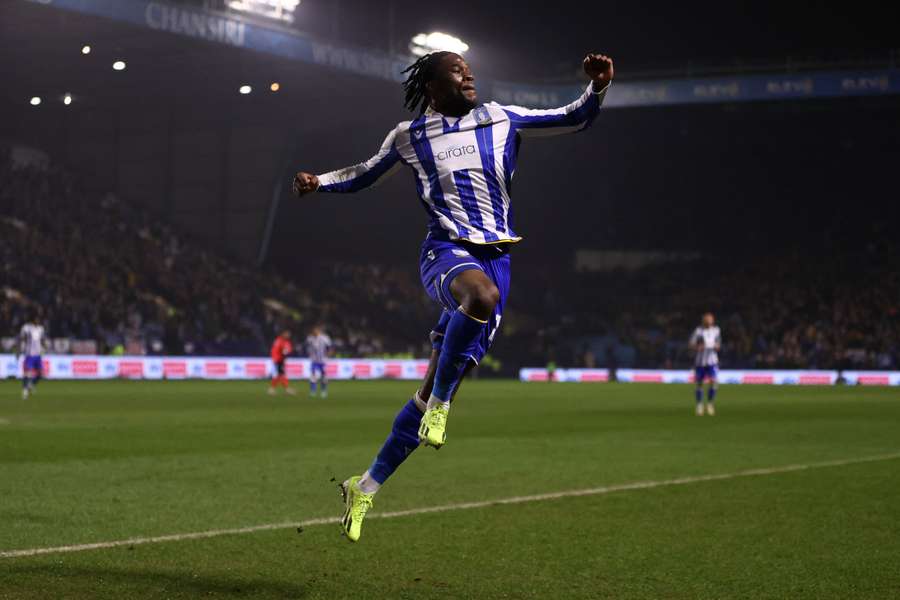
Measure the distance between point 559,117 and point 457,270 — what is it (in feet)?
3.67

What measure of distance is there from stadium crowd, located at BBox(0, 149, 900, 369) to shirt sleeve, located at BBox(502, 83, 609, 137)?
109ft

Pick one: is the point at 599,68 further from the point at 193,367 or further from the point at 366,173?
the point at 193,367

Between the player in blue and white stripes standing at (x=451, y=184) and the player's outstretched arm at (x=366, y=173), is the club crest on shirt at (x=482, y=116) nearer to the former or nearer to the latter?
the player in blue and white stripes standing at (x=451, y=184)

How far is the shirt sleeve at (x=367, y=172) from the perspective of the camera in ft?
21.1

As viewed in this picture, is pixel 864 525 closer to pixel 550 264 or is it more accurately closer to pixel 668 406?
pixel 668 406

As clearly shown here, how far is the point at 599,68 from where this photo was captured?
6.07 m

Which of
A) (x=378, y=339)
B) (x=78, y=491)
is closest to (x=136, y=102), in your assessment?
(x=378, y=339)

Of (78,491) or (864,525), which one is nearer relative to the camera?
(864,525)

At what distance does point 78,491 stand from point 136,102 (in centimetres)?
4190

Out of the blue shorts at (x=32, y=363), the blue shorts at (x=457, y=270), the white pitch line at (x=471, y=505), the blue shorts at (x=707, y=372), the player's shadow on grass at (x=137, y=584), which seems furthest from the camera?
the blue shorts at (x=32, y=363)

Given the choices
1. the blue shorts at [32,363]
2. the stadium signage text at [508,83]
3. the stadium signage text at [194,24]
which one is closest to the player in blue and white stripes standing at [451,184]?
the blue shorts at [32,363]

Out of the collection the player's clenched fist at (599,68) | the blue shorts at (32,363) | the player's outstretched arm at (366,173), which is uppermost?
the player's clenched fist at (599,68)

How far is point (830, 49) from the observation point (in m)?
50.6

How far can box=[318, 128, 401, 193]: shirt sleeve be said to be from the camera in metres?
6.42
